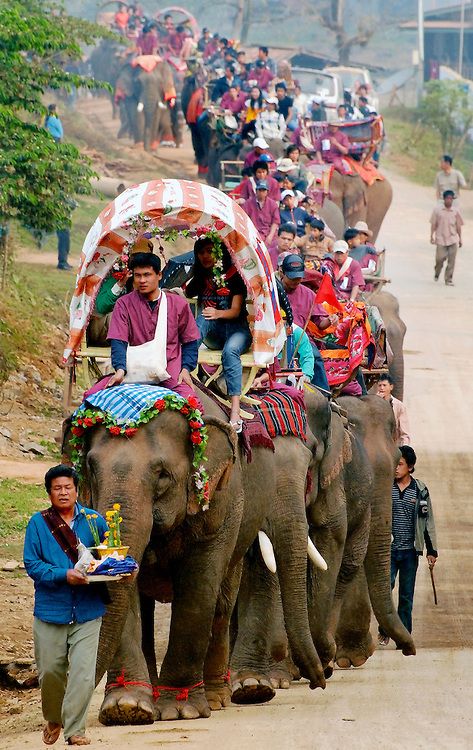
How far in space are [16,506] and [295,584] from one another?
4864 mm

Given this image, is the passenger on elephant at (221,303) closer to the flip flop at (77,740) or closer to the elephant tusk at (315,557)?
the elephant tusk at (315,557)

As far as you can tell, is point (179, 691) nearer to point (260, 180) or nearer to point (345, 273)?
point (345, 273)

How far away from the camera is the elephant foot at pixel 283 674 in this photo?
11.6m

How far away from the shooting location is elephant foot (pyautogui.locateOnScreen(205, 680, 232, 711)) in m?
10.6

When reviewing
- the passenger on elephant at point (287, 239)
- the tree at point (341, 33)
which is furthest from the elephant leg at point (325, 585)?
the tree at point (341, 33)

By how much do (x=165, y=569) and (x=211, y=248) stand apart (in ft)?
6.55

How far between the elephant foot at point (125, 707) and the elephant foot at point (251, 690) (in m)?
1.41

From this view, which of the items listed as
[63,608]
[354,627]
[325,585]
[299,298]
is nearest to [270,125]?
[299,298]

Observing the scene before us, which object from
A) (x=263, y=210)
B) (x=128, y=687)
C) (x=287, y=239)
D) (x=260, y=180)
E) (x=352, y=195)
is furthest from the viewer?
(x=352, y=195)

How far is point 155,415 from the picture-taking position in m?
9.31

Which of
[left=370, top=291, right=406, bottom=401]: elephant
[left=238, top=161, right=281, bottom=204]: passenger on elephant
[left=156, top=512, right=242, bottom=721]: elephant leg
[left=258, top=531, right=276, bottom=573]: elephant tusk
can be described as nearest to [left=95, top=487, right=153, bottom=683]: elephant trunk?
[left=156, top=512, right=242, bottom=721]: elephant leg

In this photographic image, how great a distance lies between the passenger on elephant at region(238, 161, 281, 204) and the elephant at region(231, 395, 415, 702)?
7.68 metres

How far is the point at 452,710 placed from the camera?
33.3 feet

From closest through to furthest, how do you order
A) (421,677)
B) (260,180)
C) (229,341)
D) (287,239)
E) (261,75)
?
1. (229,341)
2. (421,677)
3. (287,239)
4. (260,180)
5. (261,75)
